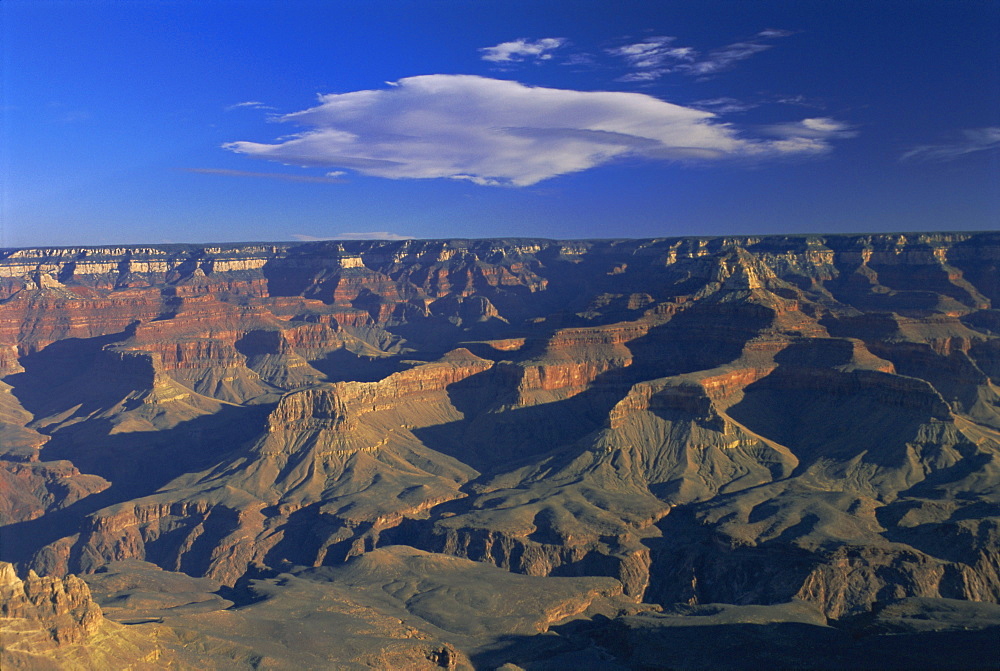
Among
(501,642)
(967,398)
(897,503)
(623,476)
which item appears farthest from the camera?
(967,398)

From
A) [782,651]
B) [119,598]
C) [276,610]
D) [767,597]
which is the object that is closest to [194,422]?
[119,598]

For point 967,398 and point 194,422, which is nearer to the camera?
point 967,398

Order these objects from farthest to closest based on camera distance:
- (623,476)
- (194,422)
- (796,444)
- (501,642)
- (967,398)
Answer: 1. (194,422)
2. (967,398)
3. (796,444)
4. (623,476)
5. (501,642)

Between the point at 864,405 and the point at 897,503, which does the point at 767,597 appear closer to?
the point at 897,503

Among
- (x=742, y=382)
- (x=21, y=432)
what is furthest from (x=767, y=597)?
(x=21, y=432)

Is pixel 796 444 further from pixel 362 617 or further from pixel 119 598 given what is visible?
pixel 119 598

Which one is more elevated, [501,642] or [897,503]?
[897,503]
